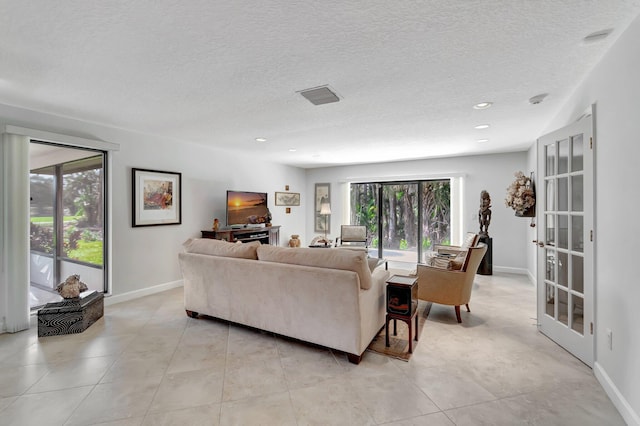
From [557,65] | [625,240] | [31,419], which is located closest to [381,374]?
[625,240]

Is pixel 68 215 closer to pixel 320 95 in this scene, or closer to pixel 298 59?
pixel 320 95

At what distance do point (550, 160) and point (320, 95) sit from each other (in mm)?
2341

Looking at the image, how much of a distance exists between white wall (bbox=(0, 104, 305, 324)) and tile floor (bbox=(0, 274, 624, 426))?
3.98 feet

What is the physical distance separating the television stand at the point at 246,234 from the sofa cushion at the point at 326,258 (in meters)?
2.25

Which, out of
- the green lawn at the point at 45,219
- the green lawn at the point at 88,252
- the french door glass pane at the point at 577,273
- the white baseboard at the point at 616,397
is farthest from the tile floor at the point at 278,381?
the green lawn at the point at 45,219

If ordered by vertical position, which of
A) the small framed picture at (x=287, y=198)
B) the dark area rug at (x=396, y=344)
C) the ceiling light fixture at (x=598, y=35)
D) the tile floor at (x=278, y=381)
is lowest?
the tile floor at (x=278, y=381)

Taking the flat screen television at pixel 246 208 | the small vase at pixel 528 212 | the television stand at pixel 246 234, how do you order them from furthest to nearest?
the flat screen television at pixel 246 208 → the television stand at pixel 246 234 → the small vase at pixel 528 212

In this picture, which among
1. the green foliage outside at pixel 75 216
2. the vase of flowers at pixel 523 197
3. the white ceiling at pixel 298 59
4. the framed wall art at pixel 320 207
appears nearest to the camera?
the white ceiling at pixel 298 59

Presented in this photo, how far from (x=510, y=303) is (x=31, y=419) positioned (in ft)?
15.9

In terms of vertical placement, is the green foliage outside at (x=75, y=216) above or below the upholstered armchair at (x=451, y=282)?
above

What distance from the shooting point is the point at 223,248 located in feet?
10.2

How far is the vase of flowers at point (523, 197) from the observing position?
4352mm

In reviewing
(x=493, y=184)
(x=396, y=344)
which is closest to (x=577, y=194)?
(x=396, y=344)

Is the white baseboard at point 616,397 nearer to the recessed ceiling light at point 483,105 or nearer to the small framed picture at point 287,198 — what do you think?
the recessed ceiling light at point 483,105
